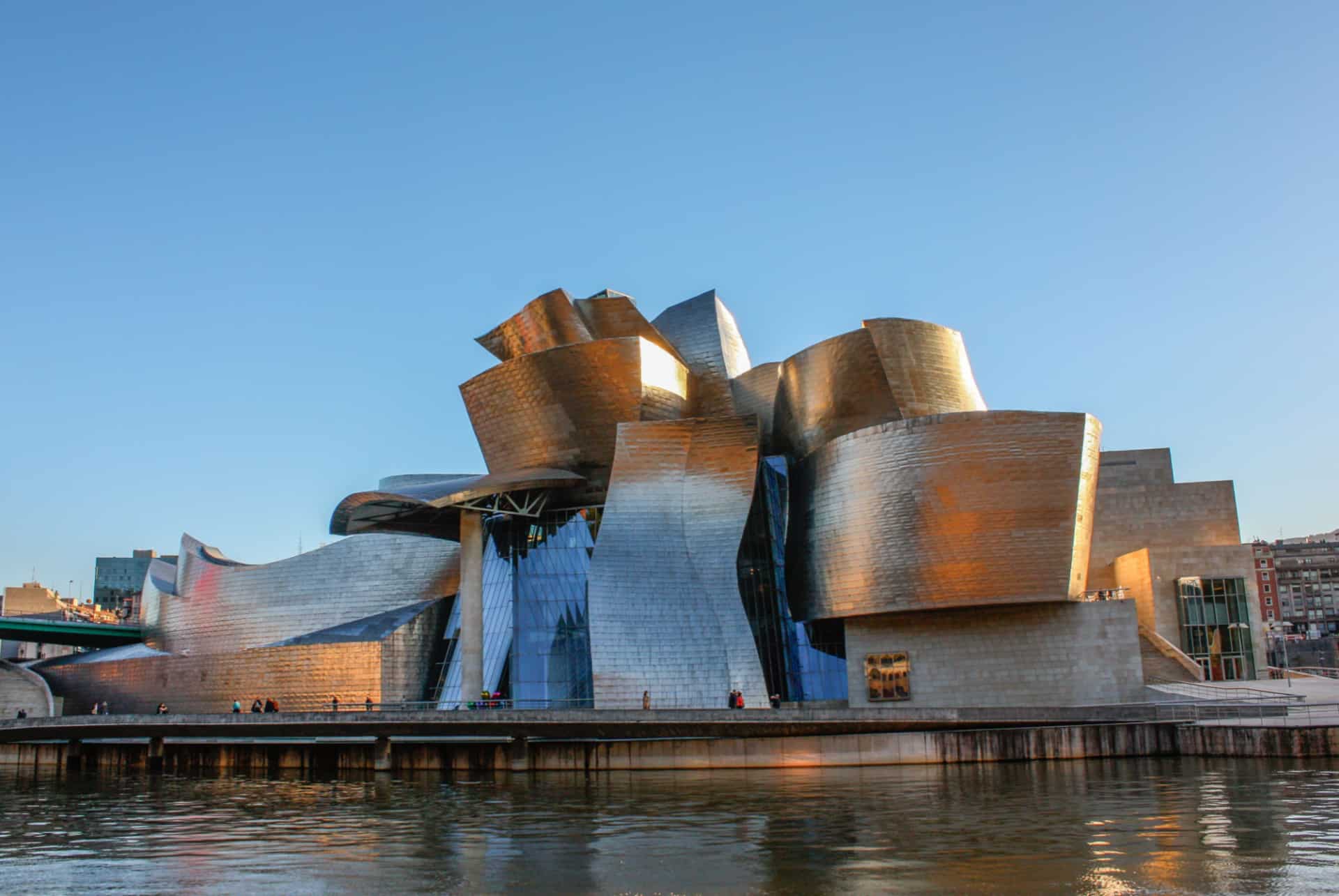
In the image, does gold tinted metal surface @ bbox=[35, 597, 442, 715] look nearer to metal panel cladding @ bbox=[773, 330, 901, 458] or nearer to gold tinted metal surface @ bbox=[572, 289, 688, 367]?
gold tinted metal surface @ bbox=[572, 289, 688, 367]

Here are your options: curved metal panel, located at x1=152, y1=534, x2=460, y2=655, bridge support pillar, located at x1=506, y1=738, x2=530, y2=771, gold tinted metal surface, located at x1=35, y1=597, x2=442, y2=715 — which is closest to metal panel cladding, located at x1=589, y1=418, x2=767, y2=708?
bridge support pillar, located at x1=506, y1=738, x2=530, y2=771

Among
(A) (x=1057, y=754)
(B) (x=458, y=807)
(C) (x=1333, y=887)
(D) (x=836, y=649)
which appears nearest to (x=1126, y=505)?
(D) (x=836, y=649)

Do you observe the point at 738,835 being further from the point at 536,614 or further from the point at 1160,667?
the point at 1160,667

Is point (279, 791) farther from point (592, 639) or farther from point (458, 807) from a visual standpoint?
point (592, 639)

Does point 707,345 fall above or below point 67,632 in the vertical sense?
above

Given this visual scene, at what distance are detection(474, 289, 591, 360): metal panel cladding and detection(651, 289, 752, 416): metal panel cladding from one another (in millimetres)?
4356

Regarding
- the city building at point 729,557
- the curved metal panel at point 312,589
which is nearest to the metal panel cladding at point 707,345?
the city building at point 729,557

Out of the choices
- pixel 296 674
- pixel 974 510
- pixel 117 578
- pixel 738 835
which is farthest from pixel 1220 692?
pixel 117 578

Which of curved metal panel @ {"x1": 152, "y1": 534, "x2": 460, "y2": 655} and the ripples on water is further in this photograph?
curved metal panel @ {"x1": 152, "y1": 534, "x2": 460, "y2": 655}

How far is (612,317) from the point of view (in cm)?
4059

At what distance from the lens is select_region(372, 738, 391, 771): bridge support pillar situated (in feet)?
Answer: 101

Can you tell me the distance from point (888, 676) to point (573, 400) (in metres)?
13.8

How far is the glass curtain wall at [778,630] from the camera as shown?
129ft

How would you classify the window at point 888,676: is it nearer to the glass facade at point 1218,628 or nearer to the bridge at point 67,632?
the glass facade at point 1218,628
